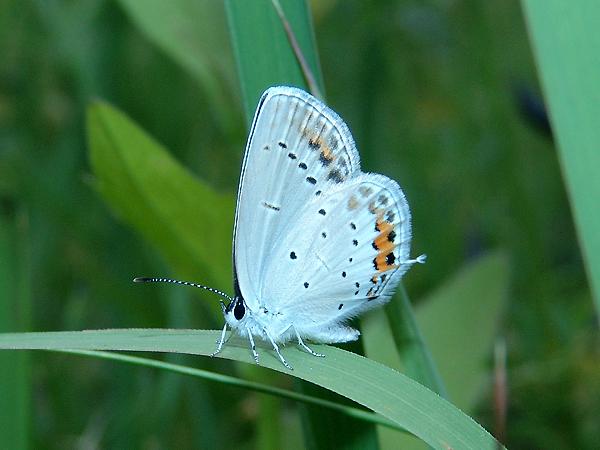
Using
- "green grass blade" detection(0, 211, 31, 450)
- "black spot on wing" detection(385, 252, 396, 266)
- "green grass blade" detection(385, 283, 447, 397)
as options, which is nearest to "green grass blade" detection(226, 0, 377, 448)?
"green grass blade" detection(385, 283, 447, 397)

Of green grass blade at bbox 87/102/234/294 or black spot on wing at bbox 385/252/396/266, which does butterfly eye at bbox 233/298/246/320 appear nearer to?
green grass blade at bbox 87/102/234/294

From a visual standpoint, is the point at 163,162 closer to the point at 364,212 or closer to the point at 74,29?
the point at 364,212

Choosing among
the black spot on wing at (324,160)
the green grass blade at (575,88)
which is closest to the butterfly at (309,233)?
the black spot on wing at (324,160)

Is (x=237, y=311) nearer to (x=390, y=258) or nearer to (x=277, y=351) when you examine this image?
(x=277, y=351)

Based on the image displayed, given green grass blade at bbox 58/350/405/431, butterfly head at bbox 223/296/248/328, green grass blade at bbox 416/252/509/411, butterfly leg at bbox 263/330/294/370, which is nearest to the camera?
green grass blade at bbox 58/350/405/431

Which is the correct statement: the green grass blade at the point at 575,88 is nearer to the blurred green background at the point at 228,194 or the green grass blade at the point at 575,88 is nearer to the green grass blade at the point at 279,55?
the green grass blade at the point at 279,55

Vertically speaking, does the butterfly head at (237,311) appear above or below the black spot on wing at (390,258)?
below

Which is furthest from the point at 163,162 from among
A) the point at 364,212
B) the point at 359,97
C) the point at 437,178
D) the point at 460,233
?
the point at 437,178
